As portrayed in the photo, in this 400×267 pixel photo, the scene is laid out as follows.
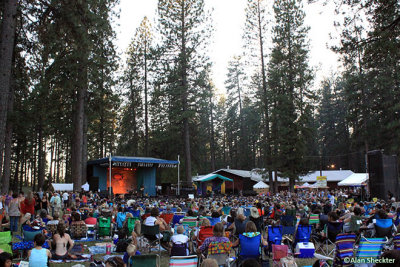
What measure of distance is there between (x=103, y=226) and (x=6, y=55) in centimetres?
616

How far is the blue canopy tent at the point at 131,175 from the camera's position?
28406mm

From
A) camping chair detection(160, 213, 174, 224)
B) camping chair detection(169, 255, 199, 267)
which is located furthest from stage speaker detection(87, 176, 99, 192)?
camping chair detection(169, 255, 199, 267)

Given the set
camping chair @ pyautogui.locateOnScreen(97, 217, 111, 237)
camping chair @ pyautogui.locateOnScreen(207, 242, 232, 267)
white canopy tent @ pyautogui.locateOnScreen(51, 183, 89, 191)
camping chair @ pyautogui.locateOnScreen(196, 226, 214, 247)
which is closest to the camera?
camping chair @ pyautogui.locateOnScreen(207, 242, 232, 267)

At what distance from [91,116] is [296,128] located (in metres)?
16.2

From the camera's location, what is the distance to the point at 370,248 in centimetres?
538

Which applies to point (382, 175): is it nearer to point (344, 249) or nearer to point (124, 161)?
point (344, 249)

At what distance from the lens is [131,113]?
39.0 m

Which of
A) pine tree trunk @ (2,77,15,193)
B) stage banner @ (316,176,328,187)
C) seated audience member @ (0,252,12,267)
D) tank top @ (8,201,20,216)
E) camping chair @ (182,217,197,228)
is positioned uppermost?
pine tree trunk @ (2,77,15,193)

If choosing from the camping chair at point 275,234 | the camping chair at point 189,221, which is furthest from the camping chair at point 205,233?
the camping chair at point 189,221

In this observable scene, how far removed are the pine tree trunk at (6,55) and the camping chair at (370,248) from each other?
10.4 m

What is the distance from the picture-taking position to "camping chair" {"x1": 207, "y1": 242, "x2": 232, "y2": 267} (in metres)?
5.77

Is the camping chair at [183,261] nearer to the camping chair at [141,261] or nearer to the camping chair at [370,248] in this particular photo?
the camping chair at [141,261]

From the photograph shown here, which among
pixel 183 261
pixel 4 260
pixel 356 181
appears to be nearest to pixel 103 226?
pixel 183 261

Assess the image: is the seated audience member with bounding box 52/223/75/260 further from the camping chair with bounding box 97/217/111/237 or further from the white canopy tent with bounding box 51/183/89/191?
the white canopy tent with bounding box 51/183/89/191
